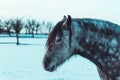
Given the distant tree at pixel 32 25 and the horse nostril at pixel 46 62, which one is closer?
the horse nostril at pixel 46 62

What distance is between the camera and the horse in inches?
148

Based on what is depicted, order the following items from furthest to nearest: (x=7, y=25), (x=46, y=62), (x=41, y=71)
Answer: (x=7, y=25)
(x=41, y=71)
(x=46, y=62)

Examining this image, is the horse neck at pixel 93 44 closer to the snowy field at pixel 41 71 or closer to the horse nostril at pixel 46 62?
the horse nostril at pixel 46 62

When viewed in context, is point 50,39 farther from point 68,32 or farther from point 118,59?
point 118,59

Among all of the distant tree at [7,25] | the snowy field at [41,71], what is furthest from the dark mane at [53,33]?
the distant tree at [7,25]

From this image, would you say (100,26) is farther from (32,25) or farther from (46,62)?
(32,25)

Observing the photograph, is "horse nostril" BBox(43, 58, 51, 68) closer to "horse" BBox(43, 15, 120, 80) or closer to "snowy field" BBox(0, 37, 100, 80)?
"horse" BBox(43, 15, 120, 80)

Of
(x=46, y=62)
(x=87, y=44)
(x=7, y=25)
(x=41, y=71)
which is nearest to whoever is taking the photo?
(x=46, y=62)

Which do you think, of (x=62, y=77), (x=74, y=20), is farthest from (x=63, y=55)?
(x=62, y=77)

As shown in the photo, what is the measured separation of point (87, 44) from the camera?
152 inches

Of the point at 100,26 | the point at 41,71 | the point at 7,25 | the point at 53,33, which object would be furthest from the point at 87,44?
the point at 7,25

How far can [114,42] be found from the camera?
12.5ft

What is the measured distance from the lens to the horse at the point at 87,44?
3.75 metres

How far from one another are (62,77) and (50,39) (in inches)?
371
